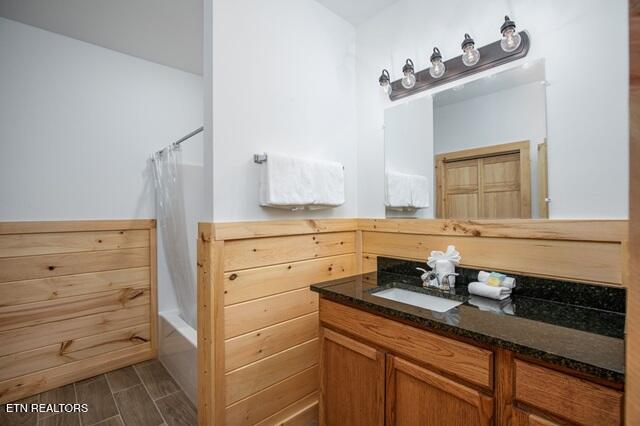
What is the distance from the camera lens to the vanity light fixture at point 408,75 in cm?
169

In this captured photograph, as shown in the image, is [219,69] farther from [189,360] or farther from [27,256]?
[27,256]

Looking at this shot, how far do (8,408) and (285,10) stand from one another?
3.05 meters

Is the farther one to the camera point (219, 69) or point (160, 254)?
point (160, 254)

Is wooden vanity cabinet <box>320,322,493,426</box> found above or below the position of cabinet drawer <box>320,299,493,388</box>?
below

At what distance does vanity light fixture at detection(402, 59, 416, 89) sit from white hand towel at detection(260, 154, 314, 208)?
760mm

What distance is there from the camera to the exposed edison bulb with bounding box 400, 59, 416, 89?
169 centimetres

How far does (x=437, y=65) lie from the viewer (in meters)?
1.57

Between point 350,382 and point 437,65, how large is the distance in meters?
1.68

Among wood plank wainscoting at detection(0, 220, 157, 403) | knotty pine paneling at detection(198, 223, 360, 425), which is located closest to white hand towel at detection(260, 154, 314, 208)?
knotty pine paneling at detection(198, 223, 360, 425)

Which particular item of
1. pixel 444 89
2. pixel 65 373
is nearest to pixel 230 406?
pixel 65 373

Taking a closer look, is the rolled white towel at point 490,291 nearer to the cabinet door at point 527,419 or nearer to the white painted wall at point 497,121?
the white painted wall at point 497,121

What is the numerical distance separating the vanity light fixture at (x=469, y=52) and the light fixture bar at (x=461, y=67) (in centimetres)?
5

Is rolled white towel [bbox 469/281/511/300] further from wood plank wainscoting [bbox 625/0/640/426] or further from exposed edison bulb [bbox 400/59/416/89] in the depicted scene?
exposed edison bulb [bbox 400/59/416/89]

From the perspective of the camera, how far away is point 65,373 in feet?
6.93
